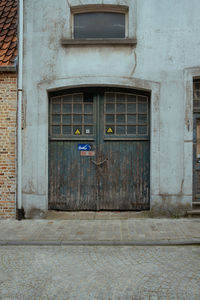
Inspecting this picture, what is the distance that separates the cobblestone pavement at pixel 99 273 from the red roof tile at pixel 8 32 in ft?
15.9

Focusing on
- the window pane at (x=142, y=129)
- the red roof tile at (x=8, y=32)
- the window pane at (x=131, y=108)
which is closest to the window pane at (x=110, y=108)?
the window pane at (x=131, y=108)

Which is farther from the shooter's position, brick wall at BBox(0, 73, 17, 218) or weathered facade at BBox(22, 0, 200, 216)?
brick wall at BBox(0, 73, 17, 218)

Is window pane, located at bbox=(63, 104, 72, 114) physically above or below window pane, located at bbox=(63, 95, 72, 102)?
below

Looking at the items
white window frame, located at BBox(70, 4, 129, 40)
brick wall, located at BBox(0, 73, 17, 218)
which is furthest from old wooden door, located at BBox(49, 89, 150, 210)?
white window frame, located at BBox(70, 4, 129, 40)

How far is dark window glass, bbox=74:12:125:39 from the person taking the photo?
7.52 metres

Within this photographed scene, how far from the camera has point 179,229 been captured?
20.3 feet

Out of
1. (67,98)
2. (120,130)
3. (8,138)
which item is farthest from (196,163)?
(8,138)

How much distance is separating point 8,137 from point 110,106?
283 centimetres

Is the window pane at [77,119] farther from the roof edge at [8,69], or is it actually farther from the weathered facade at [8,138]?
the roof edge at [8,69]

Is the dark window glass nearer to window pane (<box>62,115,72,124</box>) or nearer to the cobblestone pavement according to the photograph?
window pane (<box>62,115,72,124</box>)

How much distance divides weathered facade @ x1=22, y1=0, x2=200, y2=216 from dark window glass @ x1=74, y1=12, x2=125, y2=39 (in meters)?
0.15

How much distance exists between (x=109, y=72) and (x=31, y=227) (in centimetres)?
429

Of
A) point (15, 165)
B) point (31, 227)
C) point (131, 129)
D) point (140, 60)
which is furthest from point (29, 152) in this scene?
point (140, 60)

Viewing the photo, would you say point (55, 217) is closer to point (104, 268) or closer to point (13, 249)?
point (13, 249)
